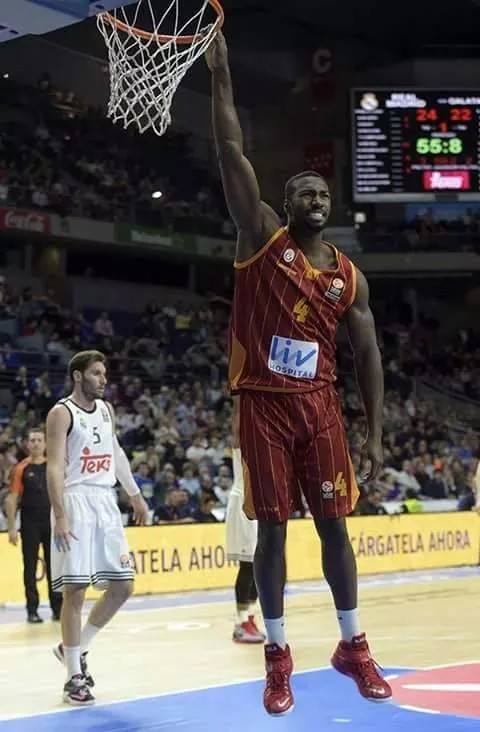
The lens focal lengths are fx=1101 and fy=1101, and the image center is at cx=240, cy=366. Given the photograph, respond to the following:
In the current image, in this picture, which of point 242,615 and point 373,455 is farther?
point 242,615

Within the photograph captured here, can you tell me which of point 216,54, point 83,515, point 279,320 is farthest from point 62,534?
point 216,54

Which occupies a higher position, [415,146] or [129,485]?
[415,146]

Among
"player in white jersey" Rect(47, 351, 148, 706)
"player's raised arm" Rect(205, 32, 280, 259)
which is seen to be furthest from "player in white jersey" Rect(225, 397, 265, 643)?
"player's raised arm" Rect(205, 32, 280, 259)

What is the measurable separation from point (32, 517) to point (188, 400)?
1074cm

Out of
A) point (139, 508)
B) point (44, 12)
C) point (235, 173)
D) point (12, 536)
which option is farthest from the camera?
point (12, 536)

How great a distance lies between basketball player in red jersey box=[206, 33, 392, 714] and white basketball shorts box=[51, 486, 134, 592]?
2123mm

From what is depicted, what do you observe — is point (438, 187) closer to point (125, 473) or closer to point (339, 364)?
point (339, 364)

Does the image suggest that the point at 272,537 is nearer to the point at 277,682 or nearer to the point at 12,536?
the point at 277,682

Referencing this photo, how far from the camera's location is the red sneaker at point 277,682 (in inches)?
192

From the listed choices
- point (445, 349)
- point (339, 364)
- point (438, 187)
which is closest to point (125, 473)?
point (438, 187)

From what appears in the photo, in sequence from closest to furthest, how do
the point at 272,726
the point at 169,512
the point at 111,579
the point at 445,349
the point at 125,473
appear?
the point at 272,726
the point at 111,579
the point at 125,473
the point at 169,512
the point at 445,349

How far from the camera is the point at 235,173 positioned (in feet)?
15.9

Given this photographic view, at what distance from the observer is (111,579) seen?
22.9 ft

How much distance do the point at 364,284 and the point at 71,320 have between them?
18701mm
